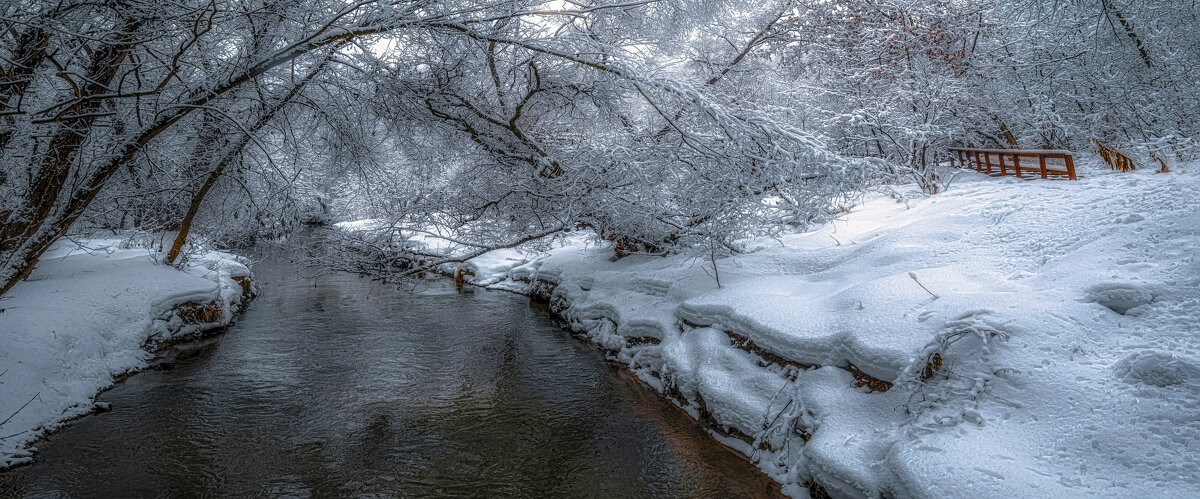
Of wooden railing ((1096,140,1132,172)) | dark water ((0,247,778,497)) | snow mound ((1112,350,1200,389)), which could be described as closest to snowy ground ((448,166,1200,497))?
snow mound ((1112,350,1200,389))

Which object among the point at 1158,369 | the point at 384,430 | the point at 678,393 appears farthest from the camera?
the point at 678,393

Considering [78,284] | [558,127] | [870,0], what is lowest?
[78,284]

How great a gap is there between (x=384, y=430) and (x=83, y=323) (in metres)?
4.82

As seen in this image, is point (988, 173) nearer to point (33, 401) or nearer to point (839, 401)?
point (839, 401)

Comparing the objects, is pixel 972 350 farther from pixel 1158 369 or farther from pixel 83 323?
pixel 83 323

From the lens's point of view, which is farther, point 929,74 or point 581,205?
point 929,74

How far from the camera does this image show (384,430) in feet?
19.1

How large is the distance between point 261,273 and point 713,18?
12.9m

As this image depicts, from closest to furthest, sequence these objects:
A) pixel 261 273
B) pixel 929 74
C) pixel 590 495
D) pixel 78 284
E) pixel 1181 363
A: 1. pixel 1181 363
2. pixel 590 495
3. pixel 78 284
4. pixel 929 74
5. pixel 261 273

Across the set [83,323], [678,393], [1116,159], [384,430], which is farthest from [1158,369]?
[83,323]

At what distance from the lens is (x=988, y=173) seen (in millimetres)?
12172

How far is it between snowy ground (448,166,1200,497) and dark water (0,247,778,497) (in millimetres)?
693

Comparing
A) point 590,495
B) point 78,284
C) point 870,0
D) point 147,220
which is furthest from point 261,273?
point 870,0

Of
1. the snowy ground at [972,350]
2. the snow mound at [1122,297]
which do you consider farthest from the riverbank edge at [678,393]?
the snow mound at [1122,297]
